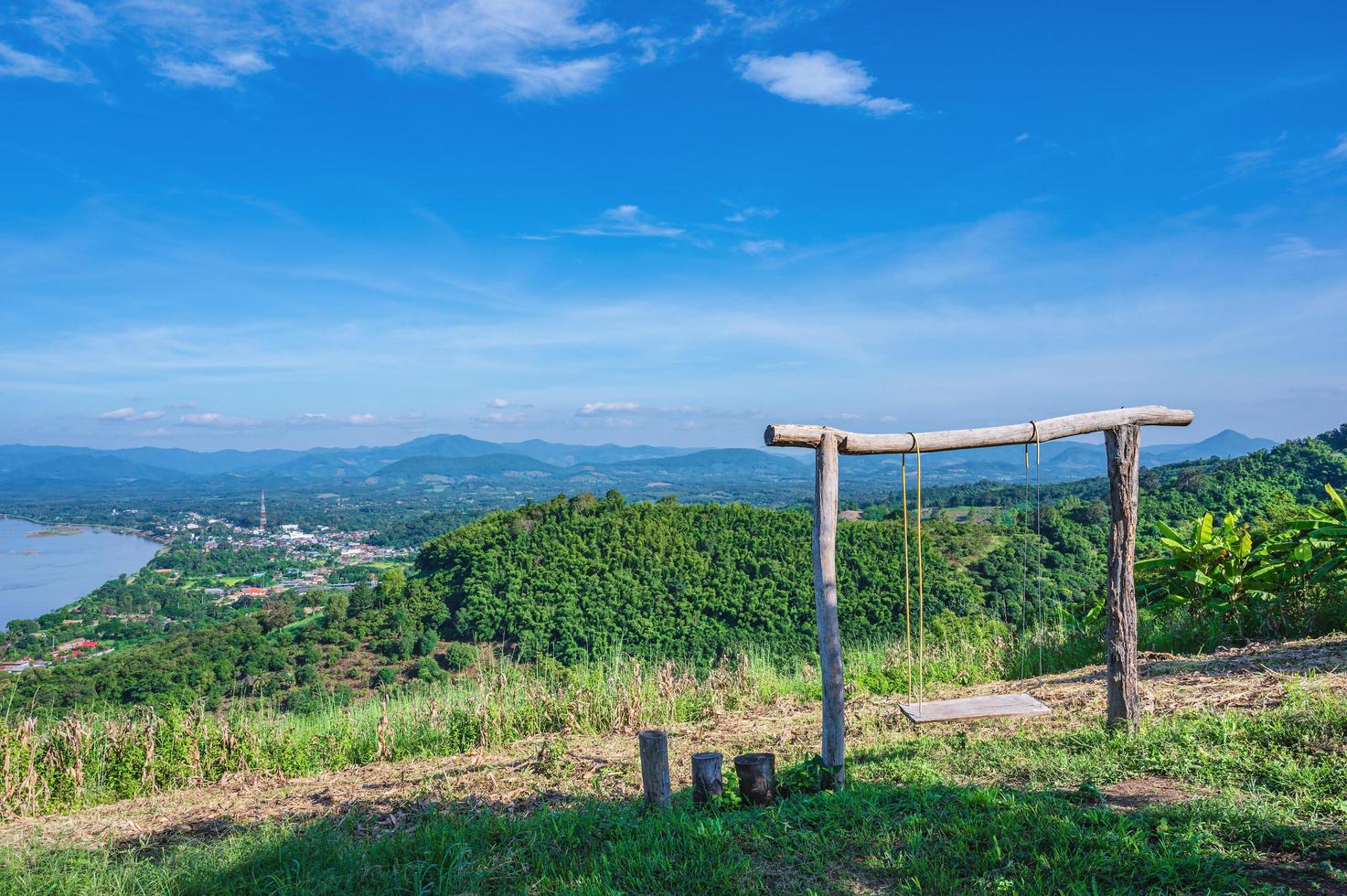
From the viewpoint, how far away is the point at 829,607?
13.8ft

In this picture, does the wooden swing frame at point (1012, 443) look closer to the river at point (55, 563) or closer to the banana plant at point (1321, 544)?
the banana plant at point (1321, 544)

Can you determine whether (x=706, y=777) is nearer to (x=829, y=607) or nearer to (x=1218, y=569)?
(x=829, y=607)

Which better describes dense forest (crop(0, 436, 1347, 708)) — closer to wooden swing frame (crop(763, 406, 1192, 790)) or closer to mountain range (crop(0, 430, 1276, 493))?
wooden swing frame (crop(763, 406, 1192, 790))

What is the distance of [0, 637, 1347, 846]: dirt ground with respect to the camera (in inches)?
172

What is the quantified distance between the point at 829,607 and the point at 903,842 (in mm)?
1348

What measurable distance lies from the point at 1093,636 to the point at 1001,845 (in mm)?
5351

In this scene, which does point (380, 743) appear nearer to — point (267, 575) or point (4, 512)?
point (267, 575)

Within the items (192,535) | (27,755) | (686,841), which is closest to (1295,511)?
(686,841)

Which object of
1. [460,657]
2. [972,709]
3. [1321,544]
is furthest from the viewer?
[460,657]

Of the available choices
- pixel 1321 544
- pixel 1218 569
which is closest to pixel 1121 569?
pixel 1218 569

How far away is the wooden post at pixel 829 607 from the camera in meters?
4.14

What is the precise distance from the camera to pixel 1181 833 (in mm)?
2951

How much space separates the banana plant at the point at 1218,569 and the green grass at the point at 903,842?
2.94m

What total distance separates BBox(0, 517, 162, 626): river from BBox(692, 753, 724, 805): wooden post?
150 feet
